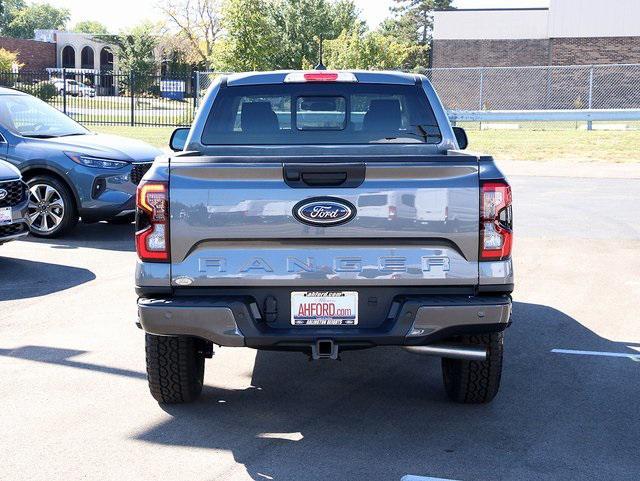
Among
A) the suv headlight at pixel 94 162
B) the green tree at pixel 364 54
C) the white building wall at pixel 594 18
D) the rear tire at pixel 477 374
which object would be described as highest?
the white building wall at pixel 594 18

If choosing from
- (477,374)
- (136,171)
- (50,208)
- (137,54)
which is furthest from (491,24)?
(477,374)

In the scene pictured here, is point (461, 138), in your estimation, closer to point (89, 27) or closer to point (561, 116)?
point (561, 116)

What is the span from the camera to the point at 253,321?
5215mm

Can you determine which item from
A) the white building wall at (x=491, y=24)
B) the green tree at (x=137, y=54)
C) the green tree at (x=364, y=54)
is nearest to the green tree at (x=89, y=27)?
the green tree at (x=137, y=54)

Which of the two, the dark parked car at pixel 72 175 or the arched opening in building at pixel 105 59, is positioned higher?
the arched opening in building at pixel 105 59

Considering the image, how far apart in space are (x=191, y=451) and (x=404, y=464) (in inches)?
43.5

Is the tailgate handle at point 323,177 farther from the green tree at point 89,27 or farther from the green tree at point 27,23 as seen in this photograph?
the green tree at point 89,27

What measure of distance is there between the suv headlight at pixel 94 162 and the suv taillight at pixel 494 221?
7.91m

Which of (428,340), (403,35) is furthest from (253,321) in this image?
(403,35)

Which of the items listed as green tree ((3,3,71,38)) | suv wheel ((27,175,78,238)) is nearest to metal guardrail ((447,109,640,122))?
suv wheel ((27,175,78,238))

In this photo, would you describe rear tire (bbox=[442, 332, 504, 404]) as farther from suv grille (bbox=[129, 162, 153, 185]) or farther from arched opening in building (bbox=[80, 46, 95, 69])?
arched opening in building (bbox=[80, 46, 95, 69])

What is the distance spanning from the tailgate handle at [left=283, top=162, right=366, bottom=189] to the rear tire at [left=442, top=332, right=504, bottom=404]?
45.2 inches

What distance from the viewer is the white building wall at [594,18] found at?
5066 centimetres

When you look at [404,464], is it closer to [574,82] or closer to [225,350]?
[225,350]
